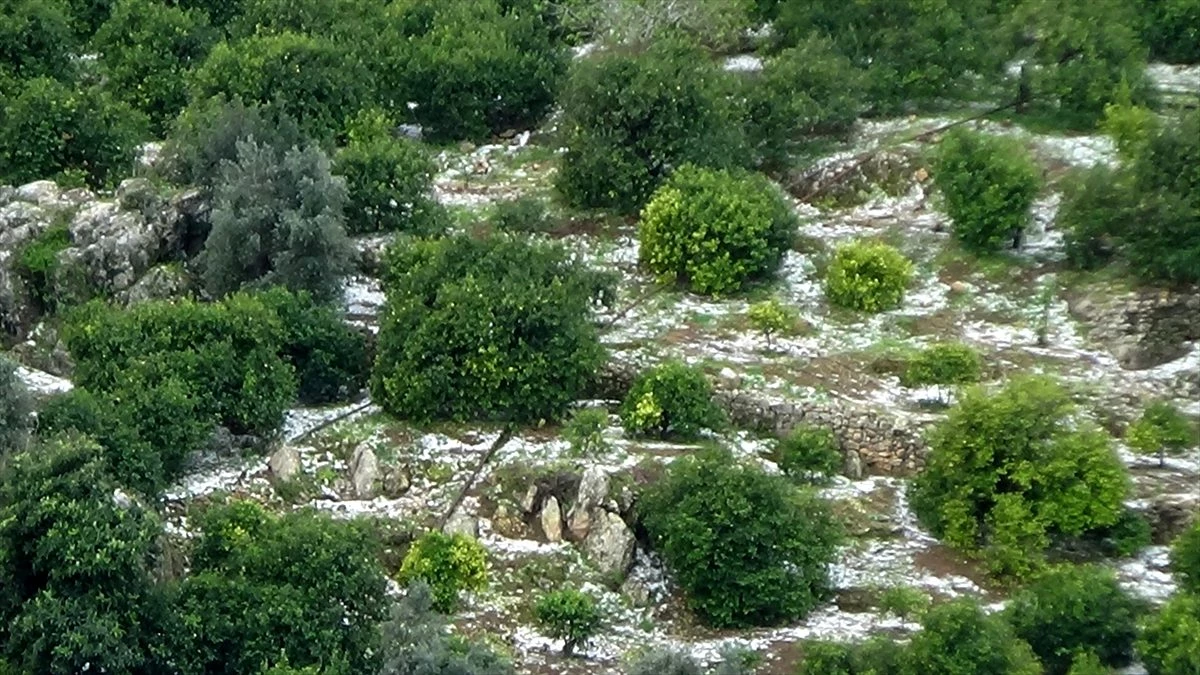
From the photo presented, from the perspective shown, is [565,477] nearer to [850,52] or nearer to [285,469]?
[285,469]

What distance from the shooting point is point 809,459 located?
80.5 ft

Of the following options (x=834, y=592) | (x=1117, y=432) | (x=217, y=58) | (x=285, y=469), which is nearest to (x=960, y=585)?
(x=834, y=592)

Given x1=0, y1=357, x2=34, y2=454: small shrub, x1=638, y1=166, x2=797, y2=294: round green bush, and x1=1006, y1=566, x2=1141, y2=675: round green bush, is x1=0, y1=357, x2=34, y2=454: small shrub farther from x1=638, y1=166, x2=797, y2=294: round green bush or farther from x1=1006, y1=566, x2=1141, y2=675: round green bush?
x1=1006, y1=566, x2=1141, y2=675: round green bush

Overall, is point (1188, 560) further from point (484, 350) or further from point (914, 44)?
point (914, 44)

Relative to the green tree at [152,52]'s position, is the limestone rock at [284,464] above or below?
below

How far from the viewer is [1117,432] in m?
25.4

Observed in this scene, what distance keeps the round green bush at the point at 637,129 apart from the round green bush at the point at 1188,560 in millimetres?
10660

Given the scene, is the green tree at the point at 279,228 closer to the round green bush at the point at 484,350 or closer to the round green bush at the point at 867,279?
the round green bush at the point at 484,350

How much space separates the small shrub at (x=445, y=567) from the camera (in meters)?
22.3

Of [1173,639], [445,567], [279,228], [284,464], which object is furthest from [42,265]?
[1173,639]

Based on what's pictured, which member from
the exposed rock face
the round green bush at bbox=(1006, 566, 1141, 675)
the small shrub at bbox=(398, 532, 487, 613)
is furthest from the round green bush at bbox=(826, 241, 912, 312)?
the small shrub at bbox=(398, 532, 487, 613)

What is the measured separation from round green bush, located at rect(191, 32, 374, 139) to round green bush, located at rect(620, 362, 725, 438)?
9.21 meters

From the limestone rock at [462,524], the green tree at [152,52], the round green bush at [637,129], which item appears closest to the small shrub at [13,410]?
the limestone rock at [462,524]

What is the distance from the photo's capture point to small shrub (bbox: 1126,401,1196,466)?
81.2 ft
